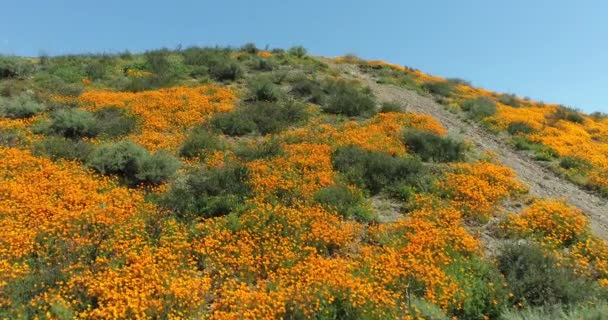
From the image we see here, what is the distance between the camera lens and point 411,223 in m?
10.5

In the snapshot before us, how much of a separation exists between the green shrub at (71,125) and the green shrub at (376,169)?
317 inches

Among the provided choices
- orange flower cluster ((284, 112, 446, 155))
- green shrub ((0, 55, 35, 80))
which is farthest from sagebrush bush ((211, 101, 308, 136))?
green shrub ((0, 55, 35, 80))

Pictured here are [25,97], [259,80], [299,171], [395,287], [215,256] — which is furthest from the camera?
[259,80]

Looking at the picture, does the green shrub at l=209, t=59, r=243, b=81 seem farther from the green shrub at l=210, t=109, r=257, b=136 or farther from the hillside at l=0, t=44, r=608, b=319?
the green shrub at l=210, t=109, r=257, b=136

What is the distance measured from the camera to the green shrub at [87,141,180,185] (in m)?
12.2

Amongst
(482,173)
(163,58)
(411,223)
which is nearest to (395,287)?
(411,223)

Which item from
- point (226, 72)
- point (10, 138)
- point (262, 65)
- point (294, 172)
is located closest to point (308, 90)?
point (226, 72)

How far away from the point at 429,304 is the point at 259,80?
55.6 ft

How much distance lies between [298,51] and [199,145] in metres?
19.3

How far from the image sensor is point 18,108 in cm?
1583

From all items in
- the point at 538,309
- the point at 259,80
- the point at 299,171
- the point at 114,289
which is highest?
the point at 259,80

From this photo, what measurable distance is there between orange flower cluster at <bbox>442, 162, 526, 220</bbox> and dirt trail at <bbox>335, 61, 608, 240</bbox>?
839 millimetres

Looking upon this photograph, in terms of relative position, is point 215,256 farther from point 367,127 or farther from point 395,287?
point 367,127

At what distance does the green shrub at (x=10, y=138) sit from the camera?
516 inches
